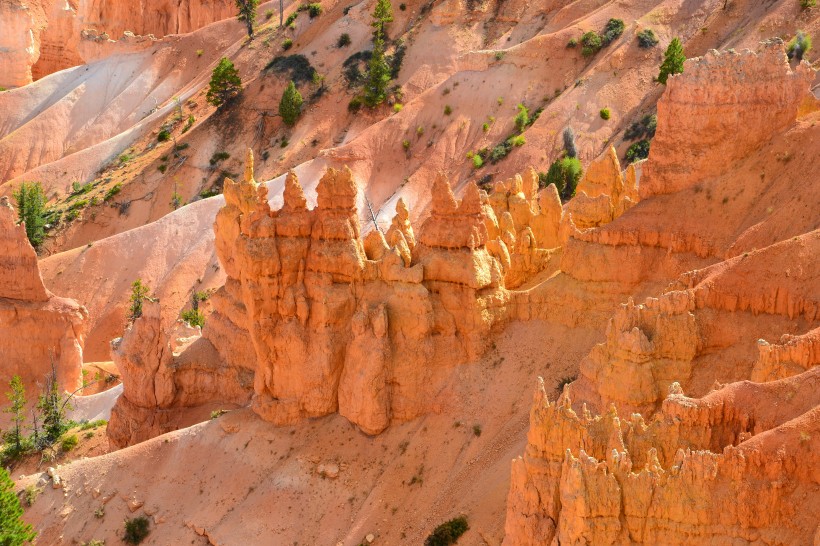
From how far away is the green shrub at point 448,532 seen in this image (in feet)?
117

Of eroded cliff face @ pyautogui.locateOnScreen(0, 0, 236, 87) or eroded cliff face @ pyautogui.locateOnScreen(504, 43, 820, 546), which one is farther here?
eroded cliff face @ pyautogui.locateOnScreen(0, 0, 236, 87)

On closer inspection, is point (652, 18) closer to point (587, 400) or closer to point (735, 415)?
point (587, 400)

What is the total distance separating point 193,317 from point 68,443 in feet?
65.0

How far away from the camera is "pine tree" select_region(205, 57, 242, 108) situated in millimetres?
101188

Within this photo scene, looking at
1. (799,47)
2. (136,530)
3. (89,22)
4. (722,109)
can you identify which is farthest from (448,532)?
(89,22)

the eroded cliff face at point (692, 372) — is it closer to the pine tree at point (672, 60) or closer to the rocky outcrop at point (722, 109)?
the rocky outcrop at point (722, 109)

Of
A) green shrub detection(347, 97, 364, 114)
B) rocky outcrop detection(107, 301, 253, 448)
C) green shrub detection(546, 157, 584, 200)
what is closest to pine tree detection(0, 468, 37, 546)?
rocky outcrop detection(107, 301, 253, 448)

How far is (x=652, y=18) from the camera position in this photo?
285 feet

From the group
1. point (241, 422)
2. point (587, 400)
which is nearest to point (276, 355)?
point (241, 422)

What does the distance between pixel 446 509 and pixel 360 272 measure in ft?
31.6

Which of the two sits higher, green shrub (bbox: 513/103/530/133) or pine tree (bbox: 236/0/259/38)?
pine tree (bbox: 236/0/259/38)

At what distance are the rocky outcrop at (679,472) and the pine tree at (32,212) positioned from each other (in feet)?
229

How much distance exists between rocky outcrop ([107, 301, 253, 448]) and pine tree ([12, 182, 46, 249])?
43.7 m

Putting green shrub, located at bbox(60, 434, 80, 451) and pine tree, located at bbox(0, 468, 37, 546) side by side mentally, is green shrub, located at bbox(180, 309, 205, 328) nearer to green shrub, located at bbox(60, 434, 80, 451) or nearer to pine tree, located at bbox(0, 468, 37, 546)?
green shrub, located at bbox(60, 434, 80, 451)
